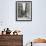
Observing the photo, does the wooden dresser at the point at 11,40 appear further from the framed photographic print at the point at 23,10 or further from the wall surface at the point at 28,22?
the framed photographic print at the point at 23,10

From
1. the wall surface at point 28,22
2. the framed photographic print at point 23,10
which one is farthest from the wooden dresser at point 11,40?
the framed photographic print at point 23,10

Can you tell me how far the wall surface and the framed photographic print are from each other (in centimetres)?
6

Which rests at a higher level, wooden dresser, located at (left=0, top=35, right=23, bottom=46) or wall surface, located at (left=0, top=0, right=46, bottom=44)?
wall surface, located at (left=0, top=0, right=46, bottom=44)

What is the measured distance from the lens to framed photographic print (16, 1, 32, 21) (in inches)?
69.6

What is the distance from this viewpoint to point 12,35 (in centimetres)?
174

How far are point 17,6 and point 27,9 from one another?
0.63 ft

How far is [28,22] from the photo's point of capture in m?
1.76

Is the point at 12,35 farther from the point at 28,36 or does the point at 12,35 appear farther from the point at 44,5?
the point at 44,5

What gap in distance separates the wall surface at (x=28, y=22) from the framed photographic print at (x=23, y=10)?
6cm

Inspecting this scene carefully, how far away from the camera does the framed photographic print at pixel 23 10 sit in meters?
1.77

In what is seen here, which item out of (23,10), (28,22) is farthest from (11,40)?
(23,10)

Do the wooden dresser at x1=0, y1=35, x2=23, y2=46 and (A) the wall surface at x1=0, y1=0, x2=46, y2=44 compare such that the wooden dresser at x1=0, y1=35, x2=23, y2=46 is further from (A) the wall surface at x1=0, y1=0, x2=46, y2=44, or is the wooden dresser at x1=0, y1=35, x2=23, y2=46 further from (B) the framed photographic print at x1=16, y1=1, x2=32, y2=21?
(B) the framed photographic print at x1=16, y1=1, x2=32, y2=21

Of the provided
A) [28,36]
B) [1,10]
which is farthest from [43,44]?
[1,10]

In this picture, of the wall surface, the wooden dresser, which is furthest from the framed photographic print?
the wooden dresser
